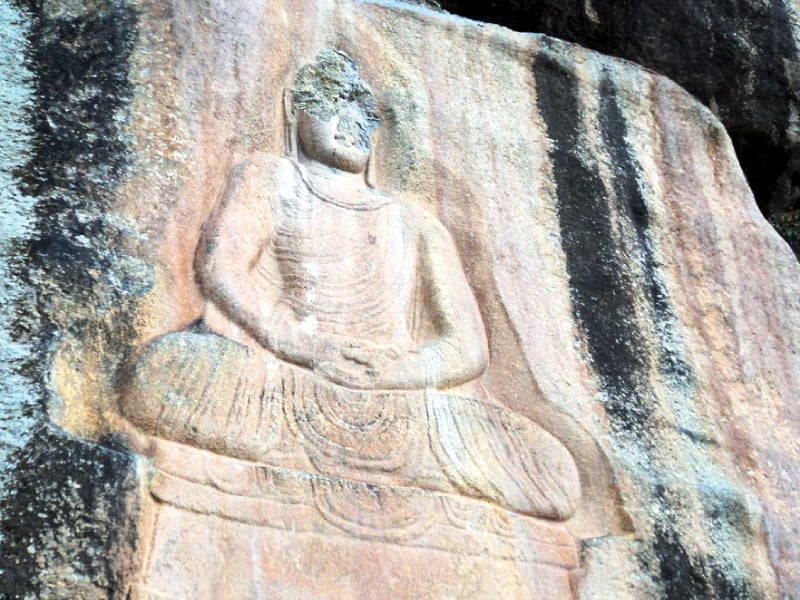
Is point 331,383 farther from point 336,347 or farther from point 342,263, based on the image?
point 342,263

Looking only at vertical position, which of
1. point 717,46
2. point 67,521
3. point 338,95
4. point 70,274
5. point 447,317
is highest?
point 717,46

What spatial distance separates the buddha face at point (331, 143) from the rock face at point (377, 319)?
1 cm

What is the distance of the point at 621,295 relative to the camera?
550 cm

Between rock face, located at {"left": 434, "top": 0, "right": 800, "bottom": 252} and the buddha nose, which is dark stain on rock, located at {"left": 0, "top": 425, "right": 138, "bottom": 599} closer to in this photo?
the buddha nose

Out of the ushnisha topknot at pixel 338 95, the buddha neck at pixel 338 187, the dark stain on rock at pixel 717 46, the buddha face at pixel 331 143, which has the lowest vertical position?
the buddha neck at pixel 338 187

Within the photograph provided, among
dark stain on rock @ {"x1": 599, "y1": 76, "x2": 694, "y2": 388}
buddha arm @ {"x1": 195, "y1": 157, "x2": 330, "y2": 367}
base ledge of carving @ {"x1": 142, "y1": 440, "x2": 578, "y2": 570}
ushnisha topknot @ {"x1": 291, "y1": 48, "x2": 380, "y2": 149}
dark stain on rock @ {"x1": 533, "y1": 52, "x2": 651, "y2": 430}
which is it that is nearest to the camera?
base ledge of carving @ {"x1": 142, "y1": 440, "x2": 578, "y2": 570}

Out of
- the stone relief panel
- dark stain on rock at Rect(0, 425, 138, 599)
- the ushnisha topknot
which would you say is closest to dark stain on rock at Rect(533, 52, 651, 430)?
the stone relief panel

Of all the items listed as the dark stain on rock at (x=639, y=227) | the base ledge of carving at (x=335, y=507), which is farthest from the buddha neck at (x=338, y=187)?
the base ledge of carving at (x=335, y=507)

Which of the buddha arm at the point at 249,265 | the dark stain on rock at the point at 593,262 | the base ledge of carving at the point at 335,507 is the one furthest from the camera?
the dark stain on rock at the point at 593,262

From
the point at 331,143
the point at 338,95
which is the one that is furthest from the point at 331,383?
the point at 338,95

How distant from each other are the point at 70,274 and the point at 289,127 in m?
1.41

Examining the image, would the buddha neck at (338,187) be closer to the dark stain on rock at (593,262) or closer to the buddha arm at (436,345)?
the buddha arm at (436,345)

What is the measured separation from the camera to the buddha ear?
545 centimetres

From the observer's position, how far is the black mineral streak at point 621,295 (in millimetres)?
4738
